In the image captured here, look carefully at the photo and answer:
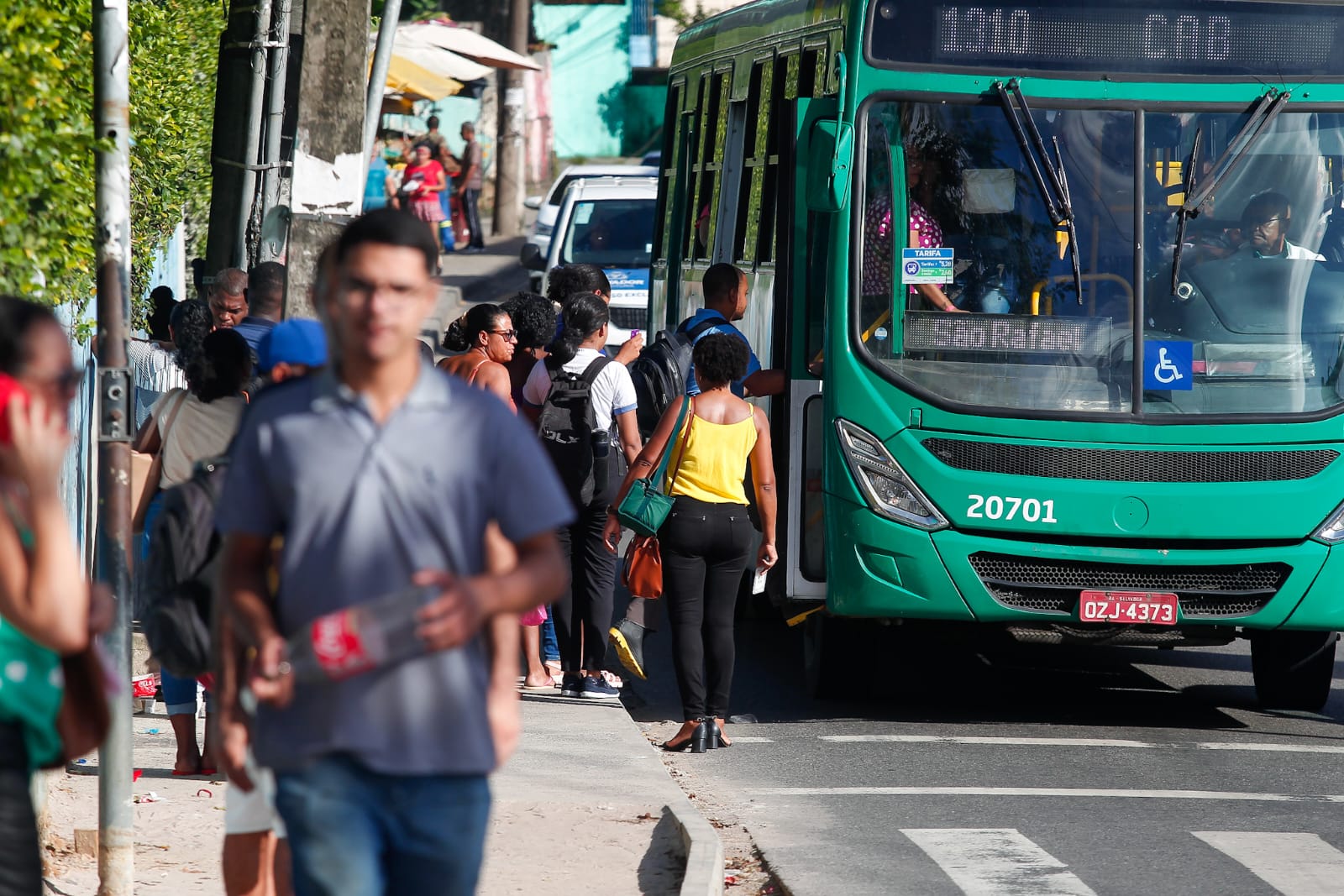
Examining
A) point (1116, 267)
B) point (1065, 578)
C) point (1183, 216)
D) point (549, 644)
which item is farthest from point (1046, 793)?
point (549, 644)

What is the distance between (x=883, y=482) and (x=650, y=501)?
3.55ft

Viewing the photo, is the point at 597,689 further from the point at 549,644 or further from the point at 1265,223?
the point at 1265,223

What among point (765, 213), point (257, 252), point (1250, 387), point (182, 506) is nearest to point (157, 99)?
point (257, 252)

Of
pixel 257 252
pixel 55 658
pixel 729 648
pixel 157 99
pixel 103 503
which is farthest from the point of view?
pixel 157 99

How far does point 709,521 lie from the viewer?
28.0ft

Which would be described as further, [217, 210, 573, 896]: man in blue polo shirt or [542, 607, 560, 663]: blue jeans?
[542, 607, 560, 663]: blue jeans

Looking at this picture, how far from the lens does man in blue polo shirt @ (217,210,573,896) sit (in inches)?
129

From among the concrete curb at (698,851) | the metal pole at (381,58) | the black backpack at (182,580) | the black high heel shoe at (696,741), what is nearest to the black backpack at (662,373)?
the black high heel shoe at (696,741)

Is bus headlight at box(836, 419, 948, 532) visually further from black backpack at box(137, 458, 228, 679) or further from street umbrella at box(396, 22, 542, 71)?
street umbrella at box(396, 22, 542, 71)

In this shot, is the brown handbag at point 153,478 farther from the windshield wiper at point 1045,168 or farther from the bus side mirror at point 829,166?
the windshield wiper at point 1045,168

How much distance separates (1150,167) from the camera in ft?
29.0

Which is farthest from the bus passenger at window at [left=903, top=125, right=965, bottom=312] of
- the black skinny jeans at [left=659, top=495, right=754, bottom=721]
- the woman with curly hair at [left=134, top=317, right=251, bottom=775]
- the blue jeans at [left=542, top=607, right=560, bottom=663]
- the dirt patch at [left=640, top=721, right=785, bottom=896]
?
the woman with curly hair at [left=134, top=317, right=251, bottom=775]

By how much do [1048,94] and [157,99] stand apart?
5.91 metres

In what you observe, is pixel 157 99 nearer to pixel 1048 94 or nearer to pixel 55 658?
pixel 1048 94
